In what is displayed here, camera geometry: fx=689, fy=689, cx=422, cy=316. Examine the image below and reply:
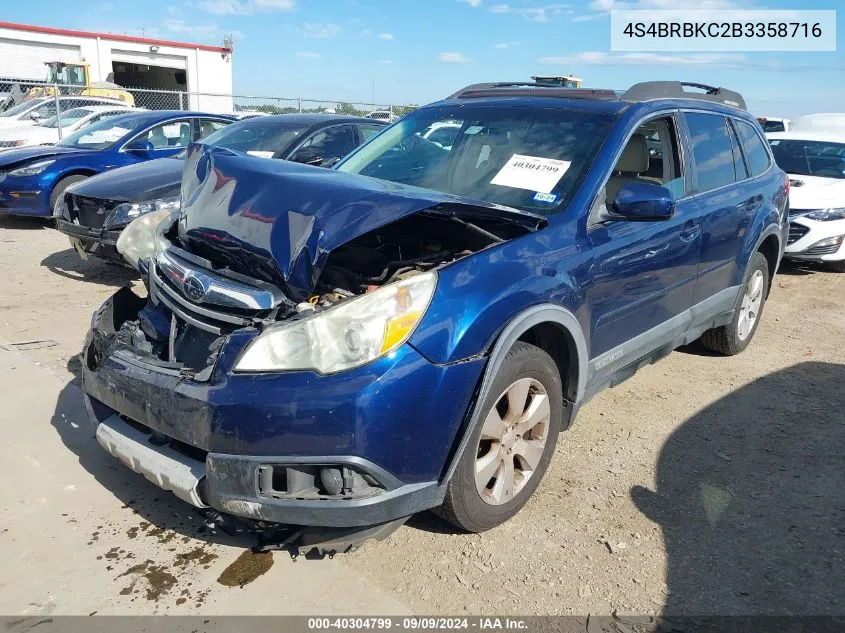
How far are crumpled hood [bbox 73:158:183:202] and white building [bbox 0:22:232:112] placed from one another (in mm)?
21069

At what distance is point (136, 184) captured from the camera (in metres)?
6.46

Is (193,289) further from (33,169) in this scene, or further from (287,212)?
(33,169)

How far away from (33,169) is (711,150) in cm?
810

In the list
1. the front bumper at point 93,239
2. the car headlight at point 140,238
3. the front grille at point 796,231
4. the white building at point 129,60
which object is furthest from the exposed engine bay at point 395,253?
the white building at point 129,60

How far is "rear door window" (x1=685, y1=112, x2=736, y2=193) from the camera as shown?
165 inches

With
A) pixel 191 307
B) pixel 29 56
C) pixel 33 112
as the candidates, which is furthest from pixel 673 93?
pixel 29 56

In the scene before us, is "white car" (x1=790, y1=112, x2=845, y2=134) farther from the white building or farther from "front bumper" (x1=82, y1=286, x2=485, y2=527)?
the white building

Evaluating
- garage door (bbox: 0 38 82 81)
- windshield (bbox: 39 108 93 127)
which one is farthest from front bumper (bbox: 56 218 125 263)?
garage door (bbox: 0 38 82 81)

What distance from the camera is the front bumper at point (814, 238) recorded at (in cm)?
775

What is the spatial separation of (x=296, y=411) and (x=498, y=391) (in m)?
0.81

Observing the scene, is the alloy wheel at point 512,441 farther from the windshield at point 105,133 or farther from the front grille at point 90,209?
the windshield at point 105,133

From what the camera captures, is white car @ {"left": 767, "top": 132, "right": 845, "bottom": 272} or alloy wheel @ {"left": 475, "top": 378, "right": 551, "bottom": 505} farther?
white car @ {"left": 767, "top": 132, "right": 845, "bottom": 272}

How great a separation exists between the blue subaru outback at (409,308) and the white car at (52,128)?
39.6 feet

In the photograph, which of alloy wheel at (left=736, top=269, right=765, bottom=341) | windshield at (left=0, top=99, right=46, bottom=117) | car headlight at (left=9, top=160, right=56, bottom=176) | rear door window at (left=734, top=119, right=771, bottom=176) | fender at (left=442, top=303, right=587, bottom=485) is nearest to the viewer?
fender at (left=442, top=303, right=587, bottom=485)
